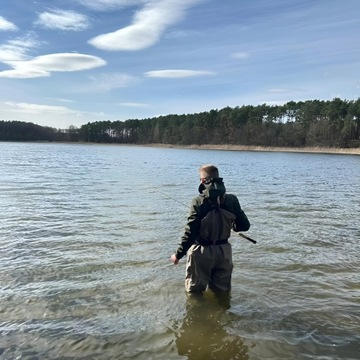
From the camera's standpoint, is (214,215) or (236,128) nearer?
(214,215)

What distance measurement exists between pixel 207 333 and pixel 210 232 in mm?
1440

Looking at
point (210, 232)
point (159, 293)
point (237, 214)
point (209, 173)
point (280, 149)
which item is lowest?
point (280, 149)

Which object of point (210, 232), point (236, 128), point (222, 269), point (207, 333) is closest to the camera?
point (207, 333)

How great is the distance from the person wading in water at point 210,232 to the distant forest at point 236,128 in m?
106

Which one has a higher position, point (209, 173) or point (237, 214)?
point (209, 173)

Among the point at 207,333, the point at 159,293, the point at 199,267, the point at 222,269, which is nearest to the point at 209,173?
the point at 199,267

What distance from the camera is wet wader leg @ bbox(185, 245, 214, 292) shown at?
6.02 meters

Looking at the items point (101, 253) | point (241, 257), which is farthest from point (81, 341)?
point (241, 257)

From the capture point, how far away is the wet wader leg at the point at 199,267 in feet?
19.7

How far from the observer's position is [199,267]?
611 cm

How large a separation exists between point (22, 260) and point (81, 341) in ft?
13.0

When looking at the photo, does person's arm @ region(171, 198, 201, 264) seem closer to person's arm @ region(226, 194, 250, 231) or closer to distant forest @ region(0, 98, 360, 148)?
person's arm @ region(226, 194, 250, 231)

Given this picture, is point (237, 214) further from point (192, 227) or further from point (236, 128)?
point (236, 128)

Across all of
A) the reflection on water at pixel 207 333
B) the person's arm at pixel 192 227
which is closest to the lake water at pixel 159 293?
the reflection on water at pixel 207 333
